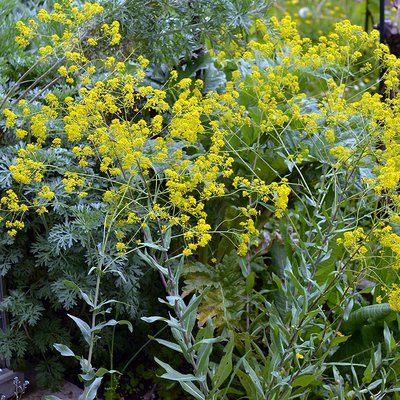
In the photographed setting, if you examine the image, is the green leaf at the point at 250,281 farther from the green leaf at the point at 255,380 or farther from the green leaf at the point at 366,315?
the green leaf at the point at 255,380

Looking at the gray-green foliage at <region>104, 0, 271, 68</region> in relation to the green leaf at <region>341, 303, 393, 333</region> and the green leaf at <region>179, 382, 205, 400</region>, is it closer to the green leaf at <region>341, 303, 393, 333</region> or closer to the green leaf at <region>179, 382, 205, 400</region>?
the green leaf at <region>341, 303, 393, 333</region>

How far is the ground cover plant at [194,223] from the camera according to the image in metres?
2.38

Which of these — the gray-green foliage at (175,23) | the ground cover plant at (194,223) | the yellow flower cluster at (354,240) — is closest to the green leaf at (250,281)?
the ground cover plant at (194,223)

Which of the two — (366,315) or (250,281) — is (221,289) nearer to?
(250,281)

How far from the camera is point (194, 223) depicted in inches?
135

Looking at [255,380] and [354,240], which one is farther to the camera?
[255,380]

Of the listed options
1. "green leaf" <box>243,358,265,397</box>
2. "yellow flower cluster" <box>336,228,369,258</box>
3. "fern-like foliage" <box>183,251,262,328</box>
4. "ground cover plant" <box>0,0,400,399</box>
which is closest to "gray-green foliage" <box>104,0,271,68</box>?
"ground cover plant" <box>0,0,400,399</box>

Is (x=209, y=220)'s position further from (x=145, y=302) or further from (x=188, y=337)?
(x=188, y=337)

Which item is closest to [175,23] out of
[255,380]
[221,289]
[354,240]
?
[221,289]

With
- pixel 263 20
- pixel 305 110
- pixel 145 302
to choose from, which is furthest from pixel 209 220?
pixel 263 20

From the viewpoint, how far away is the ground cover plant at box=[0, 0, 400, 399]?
2375 mm

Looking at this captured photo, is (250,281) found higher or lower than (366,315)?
higher

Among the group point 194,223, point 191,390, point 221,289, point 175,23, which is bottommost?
point 221,289

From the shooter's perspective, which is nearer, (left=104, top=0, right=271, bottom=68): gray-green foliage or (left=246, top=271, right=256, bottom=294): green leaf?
(left=246, top=271, right=256, bottom=294): green leaf
